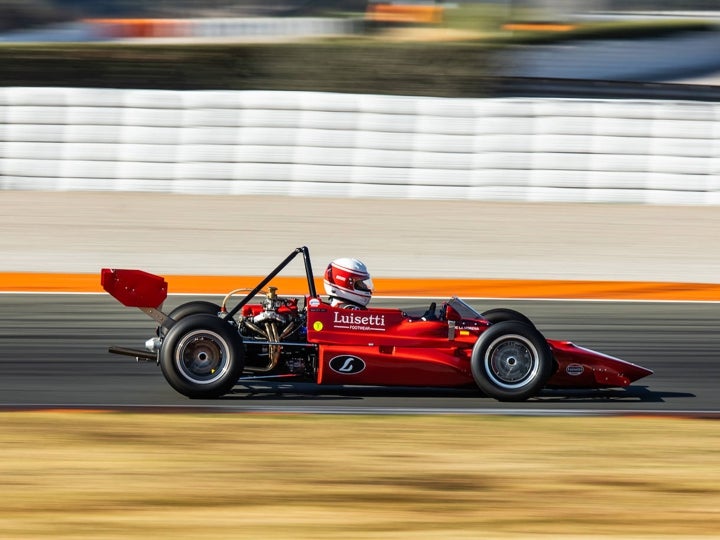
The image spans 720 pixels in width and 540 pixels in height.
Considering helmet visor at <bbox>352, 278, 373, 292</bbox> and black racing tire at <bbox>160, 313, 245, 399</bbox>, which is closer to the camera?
black racing tire at <bbox>160, 313, 245, 399</bbox>

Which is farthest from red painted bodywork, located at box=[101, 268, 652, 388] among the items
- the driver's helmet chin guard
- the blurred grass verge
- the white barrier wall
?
the blurred grass verge

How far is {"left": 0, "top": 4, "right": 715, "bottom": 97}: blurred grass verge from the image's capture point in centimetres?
1823

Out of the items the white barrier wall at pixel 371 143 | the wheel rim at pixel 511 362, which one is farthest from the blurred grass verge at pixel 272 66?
the wheel rim at pixel 511 362

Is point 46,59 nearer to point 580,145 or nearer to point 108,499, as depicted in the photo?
point 580,145

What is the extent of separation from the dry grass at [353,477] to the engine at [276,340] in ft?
1.88

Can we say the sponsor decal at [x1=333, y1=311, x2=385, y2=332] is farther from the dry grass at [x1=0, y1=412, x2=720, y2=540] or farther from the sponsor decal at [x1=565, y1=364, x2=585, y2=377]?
the sponsor decal at [x1=565, y1=364, x2=585, y2=377]

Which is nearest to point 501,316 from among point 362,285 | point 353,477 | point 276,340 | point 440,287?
point 362,285

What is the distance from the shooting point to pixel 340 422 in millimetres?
7129

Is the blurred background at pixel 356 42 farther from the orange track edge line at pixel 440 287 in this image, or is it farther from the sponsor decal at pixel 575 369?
the sponsor decal at pixel 575 369

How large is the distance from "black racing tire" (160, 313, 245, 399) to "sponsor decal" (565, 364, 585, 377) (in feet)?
6.84

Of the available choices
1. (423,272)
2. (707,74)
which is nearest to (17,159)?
(423,272)

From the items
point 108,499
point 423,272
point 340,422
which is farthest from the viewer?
point 423,272

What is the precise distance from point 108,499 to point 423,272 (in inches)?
306

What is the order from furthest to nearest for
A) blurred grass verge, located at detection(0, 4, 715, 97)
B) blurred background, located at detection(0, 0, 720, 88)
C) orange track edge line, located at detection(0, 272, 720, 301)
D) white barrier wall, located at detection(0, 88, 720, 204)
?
blurred background, located at detection(0, 0, 720, 88) < blurred grass verge, located at detection(0, 4, 715, 97) < white barrier wall, located at detection(0, 88, 720, 204) < orange track edge line, located at detection(0, 272, 720, 301)
